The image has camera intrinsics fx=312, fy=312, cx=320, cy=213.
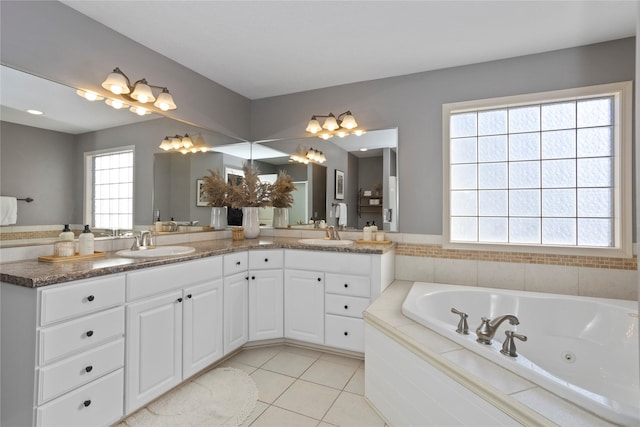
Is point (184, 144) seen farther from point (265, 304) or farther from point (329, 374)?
point (329, 374)

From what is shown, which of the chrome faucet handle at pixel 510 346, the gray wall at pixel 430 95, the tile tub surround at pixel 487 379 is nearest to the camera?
the tile tub surround at pixel 487 379

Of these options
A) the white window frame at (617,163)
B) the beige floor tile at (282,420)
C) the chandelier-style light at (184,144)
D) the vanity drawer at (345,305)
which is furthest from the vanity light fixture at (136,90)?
the white window frame at (617,163)

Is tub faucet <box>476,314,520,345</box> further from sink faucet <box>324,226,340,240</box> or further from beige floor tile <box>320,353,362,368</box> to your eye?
sink faucet <box>324,226,340,240</box>

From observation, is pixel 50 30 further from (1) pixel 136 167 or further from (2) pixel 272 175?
(2) pixel 272 175

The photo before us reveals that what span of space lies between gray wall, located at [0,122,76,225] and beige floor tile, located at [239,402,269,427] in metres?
1.62

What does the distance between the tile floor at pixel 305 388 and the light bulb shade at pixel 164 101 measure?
2.03 m

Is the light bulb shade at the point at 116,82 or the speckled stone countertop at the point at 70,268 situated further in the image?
the light bulb shade at the point at 116,82

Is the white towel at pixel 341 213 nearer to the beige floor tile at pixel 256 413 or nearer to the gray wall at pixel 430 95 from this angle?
the gray wall at pixel 430 95

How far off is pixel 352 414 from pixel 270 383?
0.62 metres

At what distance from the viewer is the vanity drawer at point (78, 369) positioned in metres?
1.33

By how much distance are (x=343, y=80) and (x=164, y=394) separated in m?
2.88

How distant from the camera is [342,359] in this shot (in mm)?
2512

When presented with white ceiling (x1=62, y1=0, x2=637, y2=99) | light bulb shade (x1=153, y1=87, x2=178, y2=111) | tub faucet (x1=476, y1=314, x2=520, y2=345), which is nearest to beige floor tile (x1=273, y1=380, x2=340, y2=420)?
tub faucet (x1=476, y1=314, x2=520, y2=345)

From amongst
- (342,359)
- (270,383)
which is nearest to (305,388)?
(270,383)
